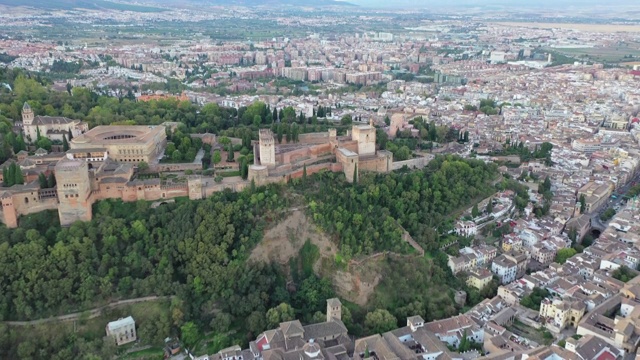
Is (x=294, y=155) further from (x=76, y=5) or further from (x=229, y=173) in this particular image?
(x=76, y=5)

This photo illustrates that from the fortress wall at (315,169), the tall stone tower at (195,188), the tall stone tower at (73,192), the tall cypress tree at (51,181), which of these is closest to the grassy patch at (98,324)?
the tall stone tower at (73,192)

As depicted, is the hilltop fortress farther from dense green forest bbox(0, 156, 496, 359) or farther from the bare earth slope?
the bare earth slope

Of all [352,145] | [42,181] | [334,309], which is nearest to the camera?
[334,309]

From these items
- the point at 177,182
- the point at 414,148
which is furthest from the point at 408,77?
the point at 177,182

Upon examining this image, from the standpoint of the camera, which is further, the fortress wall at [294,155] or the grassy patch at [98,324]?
the fortress wall at [294,155]

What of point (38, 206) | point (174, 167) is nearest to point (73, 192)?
point (38, 206)

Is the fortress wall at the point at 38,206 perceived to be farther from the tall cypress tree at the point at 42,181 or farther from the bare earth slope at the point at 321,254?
the bare earth slope at the point at 321,254

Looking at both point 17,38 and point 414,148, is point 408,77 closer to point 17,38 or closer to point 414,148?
point 414,148
